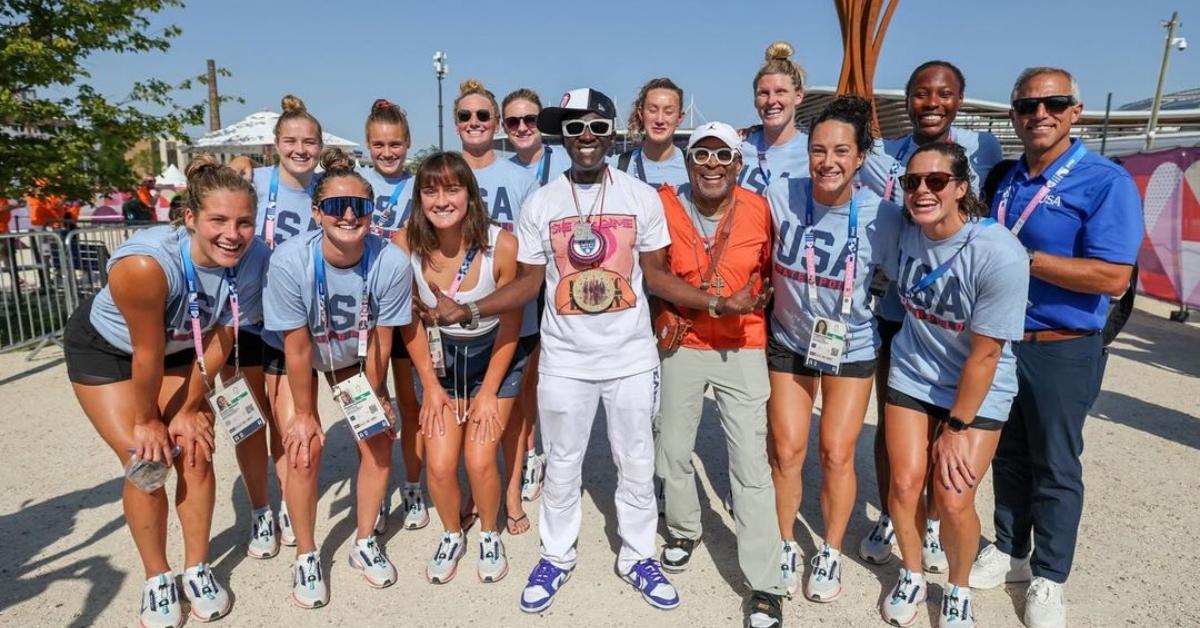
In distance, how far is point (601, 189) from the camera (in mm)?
2990

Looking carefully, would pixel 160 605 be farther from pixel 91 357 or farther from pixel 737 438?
pixel 737 438

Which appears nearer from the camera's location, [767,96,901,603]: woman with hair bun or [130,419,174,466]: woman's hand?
[130,419,174,466]: woman's hand

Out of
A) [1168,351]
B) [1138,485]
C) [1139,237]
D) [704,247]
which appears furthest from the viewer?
[1168,351]

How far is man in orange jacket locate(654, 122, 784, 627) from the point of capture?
298 centimetres

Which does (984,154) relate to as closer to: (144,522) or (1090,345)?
(1090,345)

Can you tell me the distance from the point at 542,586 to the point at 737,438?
112cm

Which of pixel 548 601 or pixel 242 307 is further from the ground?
pixel 242 307

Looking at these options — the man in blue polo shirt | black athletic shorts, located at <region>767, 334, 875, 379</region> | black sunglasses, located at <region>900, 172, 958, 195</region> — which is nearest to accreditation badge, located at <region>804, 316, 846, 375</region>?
black athletic shorts, located at <region>767, 334, 875, 379</region>

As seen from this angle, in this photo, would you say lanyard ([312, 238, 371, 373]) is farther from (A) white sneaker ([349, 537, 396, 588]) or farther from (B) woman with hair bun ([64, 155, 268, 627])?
(A) white sneaker ([349, 537, 396, 588])

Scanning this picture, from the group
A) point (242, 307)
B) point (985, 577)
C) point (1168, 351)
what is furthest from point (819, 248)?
point (1168, 351)

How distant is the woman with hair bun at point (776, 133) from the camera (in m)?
3.79

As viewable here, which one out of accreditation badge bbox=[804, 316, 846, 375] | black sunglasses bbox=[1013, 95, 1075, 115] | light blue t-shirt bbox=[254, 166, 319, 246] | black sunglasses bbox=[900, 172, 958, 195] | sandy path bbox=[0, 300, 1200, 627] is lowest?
sandy path bbox=[0, 300, 1200, 627]

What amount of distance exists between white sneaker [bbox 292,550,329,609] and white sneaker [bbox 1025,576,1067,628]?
3.12 meters

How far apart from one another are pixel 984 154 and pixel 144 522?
426 centimetres
